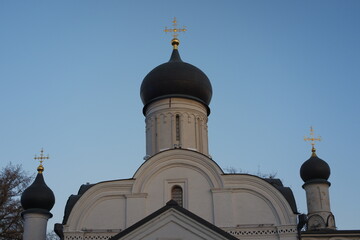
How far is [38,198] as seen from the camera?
16438mm

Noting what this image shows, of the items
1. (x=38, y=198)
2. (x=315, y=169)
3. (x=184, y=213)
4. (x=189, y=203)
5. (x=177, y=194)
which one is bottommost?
(x=184, y=213)

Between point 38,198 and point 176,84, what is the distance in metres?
5.35

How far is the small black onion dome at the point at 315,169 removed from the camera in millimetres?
17516

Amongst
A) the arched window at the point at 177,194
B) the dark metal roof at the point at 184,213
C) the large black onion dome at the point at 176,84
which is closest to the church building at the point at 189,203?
the arched window at the point at 177,194

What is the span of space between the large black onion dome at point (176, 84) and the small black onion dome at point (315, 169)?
3.65 metres

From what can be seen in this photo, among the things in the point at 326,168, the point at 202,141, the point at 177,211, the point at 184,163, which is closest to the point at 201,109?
the point at 202,141

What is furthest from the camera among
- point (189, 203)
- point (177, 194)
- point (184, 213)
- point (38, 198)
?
point (38, 198)

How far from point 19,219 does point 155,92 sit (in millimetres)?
6272

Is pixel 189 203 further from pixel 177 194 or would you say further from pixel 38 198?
pixel 38 198

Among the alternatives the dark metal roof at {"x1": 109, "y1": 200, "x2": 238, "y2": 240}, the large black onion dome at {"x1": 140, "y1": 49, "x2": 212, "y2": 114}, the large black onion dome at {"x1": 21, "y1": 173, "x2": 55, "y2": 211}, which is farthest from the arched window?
the large black onion dome at {"x1": 21, "y1": 173, "x2": 55, "y2": 211}

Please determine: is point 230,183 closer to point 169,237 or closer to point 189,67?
point 169,237

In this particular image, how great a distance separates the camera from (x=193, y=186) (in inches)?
617

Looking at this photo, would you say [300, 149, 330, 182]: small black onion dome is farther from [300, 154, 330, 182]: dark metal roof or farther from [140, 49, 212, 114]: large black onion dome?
[140, 49, 212, 114]: large black onion dome

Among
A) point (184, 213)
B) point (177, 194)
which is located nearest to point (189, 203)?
point (177, 194)
